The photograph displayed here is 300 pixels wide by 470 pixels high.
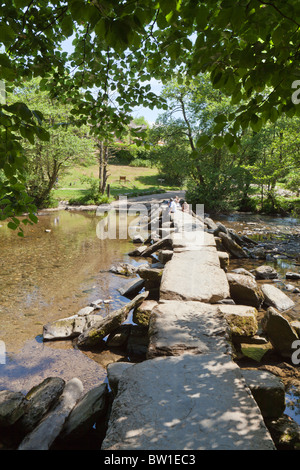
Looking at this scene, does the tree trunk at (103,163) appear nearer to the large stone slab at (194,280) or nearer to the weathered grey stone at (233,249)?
the weathered grey stone at (233,249)

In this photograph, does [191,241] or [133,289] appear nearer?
[133,289]

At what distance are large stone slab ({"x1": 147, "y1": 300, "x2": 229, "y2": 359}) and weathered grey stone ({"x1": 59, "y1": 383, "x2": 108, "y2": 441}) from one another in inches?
25.3

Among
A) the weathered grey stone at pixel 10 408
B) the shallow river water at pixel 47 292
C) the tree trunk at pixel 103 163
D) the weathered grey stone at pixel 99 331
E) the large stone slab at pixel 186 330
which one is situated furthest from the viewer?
the tree trunk at pixel 103 163

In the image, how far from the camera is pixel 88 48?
145 inches

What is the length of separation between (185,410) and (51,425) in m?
1.40

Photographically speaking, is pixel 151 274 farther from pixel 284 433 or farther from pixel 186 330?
pixel 284 433

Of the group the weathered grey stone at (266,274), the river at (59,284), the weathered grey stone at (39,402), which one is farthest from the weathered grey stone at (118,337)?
the weathered grey stone at (266,274)

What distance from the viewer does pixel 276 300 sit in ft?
19.5

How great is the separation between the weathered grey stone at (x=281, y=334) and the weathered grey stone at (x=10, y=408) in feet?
11.3

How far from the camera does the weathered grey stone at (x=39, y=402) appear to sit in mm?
2834

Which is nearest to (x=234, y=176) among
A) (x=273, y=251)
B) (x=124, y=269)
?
(x=273, y=251)

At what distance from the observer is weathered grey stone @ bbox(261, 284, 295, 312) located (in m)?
5.84

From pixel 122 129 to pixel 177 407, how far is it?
337 cm

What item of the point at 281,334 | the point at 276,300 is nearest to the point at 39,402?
the point at 281,334
